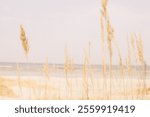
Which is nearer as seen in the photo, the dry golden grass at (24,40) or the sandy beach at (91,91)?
the dry golden grass at (24,40)

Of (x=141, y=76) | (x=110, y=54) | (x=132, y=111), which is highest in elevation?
(x=110, y=54)

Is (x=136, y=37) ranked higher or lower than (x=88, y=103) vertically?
higher

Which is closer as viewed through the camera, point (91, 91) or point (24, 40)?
point (24, 40)

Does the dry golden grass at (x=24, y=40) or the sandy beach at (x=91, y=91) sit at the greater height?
the dry golden grass at (x=24, y=40)

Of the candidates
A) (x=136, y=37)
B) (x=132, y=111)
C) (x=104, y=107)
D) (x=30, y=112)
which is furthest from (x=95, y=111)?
(x=136, y=37)

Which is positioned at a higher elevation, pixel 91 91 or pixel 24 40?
pixel 24 40

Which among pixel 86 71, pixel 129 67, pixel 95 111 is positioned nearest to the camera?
pixel 95 111

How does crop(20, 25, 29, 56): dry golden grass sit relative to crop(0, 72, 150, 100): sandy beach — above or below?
above

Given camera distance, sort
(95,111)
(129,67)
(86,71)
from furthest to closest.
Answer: (129,67)
(86,71)
(95,111)

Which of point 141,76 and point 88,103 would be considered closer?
point 88,103

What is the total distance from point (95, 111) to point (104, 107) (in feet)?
0.26

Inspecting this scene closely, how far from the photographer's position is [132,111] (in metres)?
2.56

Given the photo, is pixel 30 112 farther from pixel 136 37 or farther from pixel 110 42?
pixel 136 37

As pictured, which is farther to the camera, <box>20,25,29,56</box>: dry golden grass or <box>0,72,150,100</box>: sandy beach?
<box>0,72,150,100</box>: sandy beach
